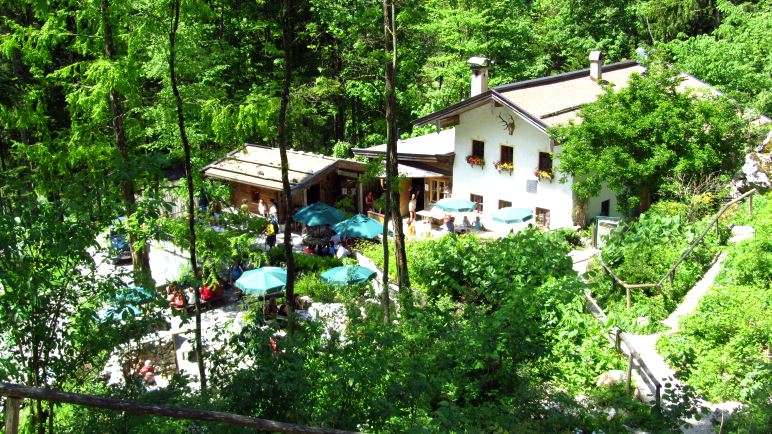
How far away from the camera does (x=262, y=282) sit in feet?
57.9

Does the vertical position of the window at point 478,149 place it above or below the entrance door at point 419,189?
above

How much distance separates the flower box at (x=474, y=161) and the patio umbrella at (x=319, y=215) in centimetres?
585

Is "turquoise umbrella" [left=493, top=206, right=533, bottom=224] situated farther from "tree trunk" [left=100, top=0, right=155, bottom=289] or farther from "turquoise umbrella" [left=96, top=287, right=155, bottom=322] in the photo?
"turquoise umbrella" [left=96, top=287, right=155, bottom=322]

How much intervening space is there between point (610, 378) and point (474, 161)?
588 inches

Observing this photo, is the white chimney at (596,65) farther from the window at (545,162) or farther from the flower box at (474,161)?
the flower box at (474,161)

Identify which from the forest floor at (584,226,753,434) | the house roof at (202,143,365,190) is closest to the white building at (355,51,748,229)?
the house roof at (202,143,365,190)

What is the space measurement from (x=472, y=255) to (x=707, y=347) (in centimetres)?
593

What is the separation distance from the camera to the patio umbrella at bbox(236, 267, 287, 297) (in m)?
17.5

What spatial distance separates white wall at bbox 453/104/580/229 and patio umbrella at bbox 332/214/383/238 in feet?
19.5

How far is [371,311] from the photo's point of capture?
955 centimetres

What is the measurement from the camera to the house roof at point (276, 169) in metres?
25.9

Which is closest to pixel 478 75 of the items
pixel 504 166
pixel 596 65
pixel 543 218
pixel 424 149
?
pixel 424 149

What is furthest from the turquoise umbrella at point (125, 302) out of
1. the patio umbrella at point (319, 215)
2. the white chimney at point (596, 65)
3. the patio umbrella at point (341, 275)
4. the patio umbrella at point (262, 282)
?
the white chimney at point (596, 65)

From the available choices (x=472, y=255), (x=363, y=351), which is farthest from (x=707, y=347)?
(x=363, y=351)
